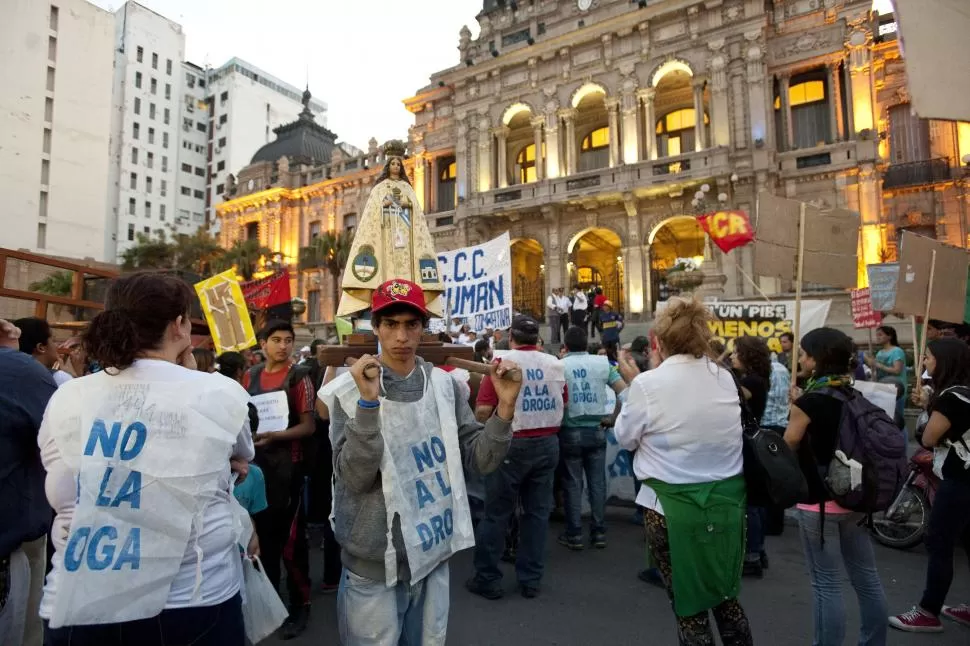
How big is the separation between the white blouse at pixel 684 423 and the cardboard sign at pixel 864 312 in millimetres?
8718

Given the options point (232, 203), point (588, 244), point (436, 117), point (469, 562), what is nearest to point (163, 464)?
point (469, 562)

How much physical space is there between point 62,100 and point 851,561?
52.2 meters

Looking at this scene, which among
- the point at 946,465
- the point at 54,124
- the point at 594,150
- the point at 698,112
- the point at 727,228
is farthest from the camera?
the point at 54,124

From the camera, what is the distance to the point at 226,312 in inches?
297

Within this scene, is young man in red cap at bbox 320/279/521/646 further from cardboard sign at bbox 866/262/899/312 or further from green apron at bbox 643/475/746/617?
cardboard sign at bbox 866/262/899/312

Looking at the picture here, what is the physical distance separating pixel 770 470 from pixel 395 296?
6.45ft

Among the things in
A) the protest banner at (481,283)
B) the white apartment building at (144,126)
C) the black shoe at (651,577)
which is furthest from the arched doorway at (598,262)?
the white apartment building at (144,126)

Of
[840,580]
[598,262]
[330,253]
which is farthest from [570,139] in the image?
[840,580]

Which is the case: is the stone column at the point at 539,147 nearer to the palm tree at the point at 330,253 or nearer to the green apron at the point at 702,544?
the palm tree at the point at 330,253

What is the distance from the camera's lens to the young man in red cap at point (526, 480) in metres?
4.40

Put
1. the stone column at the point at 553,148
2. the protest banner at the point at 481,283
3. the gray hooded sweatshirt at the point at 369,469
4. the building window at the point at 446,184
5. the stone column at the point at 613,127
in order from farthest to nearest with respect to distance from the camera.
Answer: the building window at the point at 446,184 → the stone column at the point at 553,148 → the stone column at the point at 613,127 → the protest banner at the point at 481,283 → the gray hooded sweatshirt at the point at 369,469

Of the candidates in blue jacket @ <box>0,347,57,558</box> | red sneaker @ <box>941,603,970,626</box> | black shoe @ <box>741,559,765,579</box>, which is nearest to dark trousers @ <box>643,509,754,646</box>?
black shoe @ <box>741,559,765,579</box>

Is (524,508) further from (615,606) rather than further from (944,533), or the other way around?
(944,533)

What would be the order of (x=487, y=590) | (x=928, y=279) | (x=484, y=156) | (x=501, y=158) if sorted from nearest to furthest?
1. (x=487, y=590)
2. (x=928, y=279)
3. (x=501, y=158)
4. (x=484, y=156)
